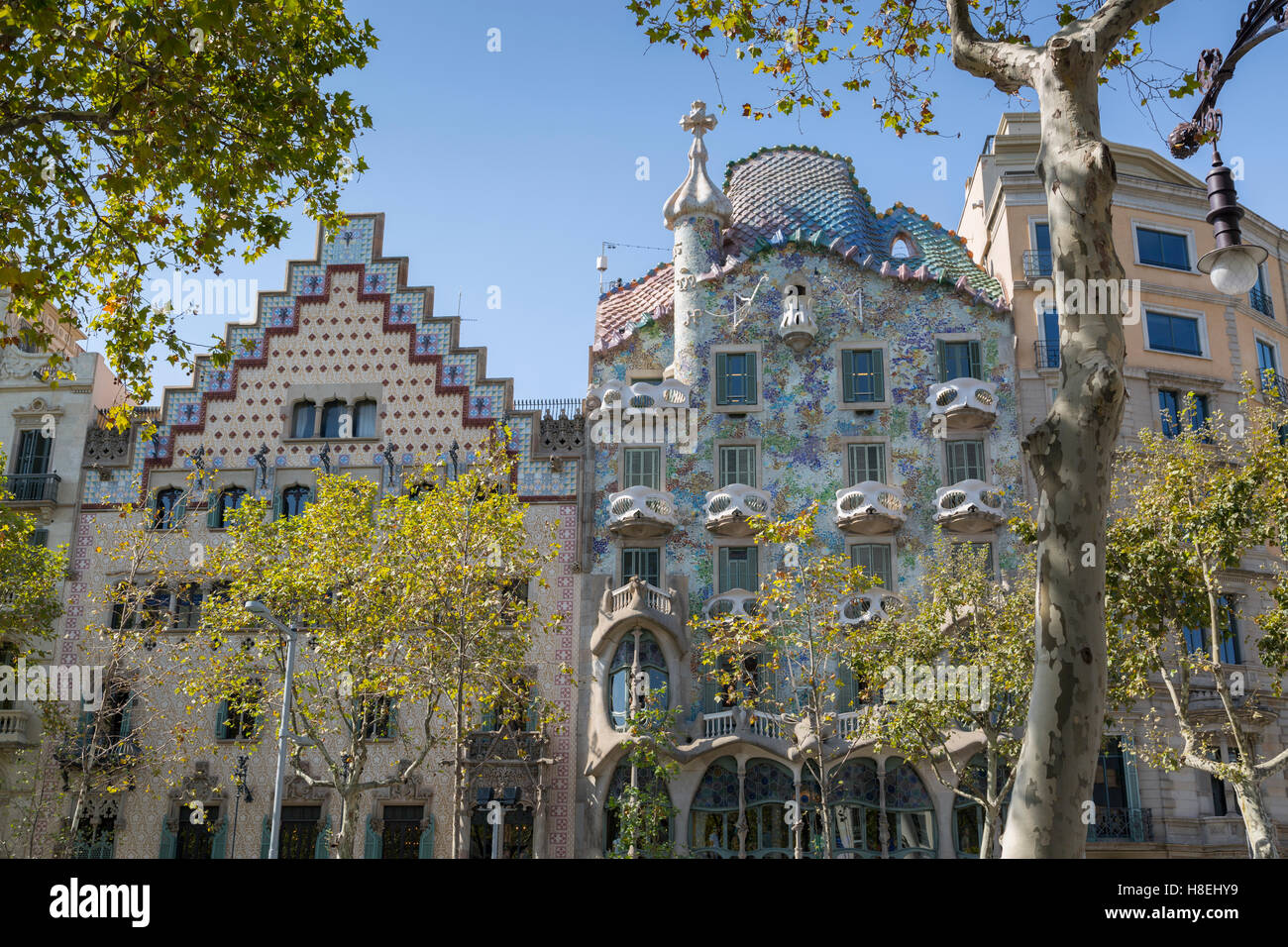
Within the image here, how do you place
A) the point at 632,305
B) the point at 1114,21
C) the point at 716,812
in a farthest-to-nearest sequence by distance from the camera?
the point at 632,305 < the point at 716,812 < the point at 1114,21

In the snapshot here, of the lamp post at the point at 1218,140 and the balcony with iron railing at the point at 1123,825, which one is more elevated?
the lamp post at the point at 1218,140

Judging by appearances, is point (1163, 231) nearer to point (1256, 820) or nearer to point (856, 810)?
point (856, 810)

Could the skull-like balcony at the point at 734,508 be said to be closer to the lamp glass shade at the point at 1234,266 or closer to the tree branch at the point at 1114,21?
the lamp glass shade at the point at 1234,266

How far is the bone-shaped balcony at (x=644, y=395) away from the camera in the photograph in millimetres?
33281

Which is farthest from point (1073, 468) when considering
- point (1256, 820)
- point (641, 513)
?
point (641, 513)

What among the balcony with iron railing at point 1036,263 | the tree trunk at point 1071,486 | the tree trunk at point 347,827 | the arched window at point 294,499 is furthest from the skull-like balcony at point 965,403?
the tree trunk at point 1071,486

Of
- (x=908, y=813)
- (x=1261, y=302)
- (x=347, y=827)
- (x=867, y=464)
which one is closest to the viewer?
(x=347, y=827)

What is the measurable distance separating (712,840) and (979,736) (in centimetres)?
651

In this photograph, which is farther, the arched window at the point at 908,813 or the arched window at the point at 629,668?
the arched window at the point at 629,668

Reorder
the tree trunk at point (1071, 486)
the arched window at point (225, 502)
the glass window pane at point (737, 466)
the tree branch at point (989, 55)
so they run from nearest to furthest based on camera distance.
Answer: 1. the tree trunk at point (1071, 486)
2. the tree branch at point (989, 55)
3. the glass window pane at point (737, 466)
4. the arched window at point (225, 502)

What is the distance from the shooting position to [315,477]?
33219mm

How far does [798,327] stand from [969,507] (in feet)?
21.8

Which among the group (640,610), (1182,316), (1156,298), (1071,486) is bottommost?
(1071,486)

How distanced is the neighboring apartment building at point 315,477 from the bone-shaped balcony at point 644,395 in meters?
1.47
